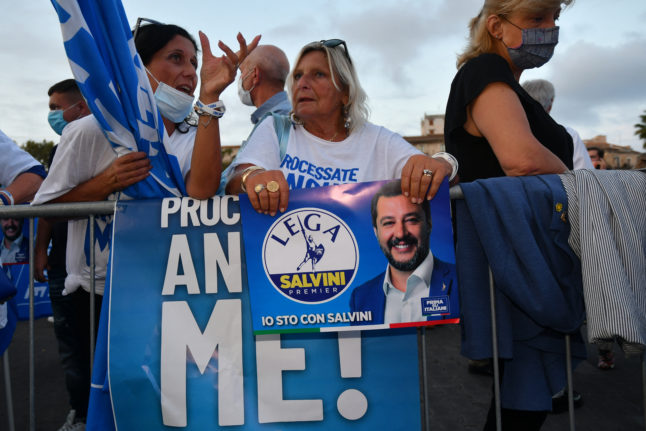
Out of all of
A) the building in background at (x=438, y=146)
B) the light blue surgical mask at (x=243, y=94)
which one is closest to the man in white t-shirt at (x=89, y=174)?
the light blue surgical mask at (x=243, y=94)

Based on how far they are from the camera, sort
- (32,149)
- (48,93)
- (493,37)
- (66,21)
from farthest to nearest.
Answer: (32,149) < (48,93) < (493,37) < (66,21)

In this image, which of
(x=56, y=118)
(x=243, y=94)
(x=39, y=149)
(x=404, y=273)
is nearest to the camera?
(x=404, y=273)

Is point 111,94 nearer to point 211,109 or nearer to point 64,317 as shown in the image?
point 211,109

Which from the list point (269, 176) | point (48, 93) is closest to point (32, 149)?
point (48, 93)

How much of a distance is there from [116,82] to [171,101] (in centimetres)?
47

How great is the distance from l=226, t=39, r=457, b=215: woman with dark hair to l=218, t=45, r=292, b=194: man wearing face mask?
1073 mm

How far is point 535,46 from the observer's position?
2119 mm

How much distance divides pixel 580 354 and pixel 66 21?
2.47 meters

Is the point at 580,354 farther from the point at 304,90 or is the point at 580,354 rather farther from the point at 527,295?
the point at 304,90

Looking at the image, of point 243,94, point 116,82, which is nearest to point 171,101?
point 116,82

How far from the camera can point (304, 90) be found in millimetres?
2311

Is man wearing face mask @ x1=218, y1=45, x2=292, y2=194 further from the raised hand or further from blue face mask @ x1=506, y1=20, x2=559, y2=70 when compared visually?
blue face mask @ x1=506, y1=20, x2=559, y2=70

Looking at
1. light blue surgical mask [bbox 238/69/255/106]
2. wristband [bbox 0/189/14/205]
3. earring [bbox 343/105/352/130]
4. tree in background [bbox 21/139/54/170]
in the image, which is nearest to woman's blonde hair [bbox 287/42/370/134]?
earring [bbox 343/105/352/130]

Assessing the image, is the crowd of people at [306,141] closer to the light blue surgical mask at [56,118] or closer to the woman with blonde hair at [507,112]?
the woman with blonde hair at [507,112]
